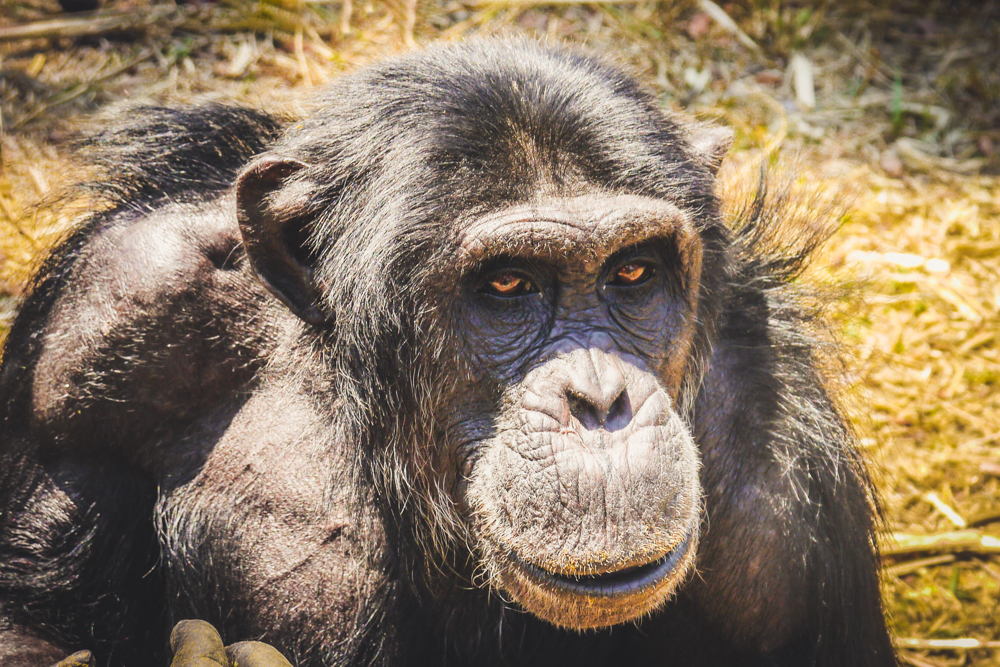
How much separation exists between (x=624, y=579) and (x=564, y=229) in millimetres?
1226

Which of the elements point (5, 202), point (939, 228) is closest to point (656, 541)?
point (939, 228)

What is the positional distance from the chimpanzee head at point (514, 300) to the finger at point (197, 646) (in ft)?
2.88

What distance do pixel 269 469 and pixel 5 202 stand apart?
163 inches

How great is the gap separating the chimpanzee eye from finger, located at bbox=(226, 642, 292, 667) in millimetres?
1577

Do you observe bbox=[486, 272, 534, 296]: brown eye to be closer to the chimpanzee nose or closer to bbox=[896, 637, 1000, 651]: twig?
the chimpanzee nose

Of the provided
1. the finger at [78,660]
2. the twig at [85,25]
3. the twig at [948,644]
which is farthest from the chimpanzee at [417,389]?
the twig at [85,25]

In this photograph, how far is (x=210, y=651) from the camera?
10.5 feet

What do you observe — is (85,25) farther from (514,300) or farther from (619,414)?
(619,414)

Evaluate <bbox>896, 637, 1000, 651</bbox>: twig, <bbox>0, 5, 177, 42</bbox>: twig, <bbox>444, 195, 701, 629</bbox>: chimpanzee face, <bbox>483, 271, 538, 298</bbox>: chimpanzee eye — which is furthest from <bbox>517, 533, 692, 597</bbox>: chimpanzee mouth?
<bbox>0, 5, 177, 42</bbox>: twig

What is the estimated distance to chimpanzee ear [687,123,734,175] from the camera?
12.9 feet

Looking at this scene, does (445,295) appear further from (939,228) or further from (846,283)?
(939,228)

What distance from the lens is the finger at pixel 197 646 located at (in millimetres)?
3123

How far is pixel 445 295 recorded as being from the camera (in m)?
3.30

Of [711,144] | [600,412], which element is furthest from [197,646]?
[711,144]
